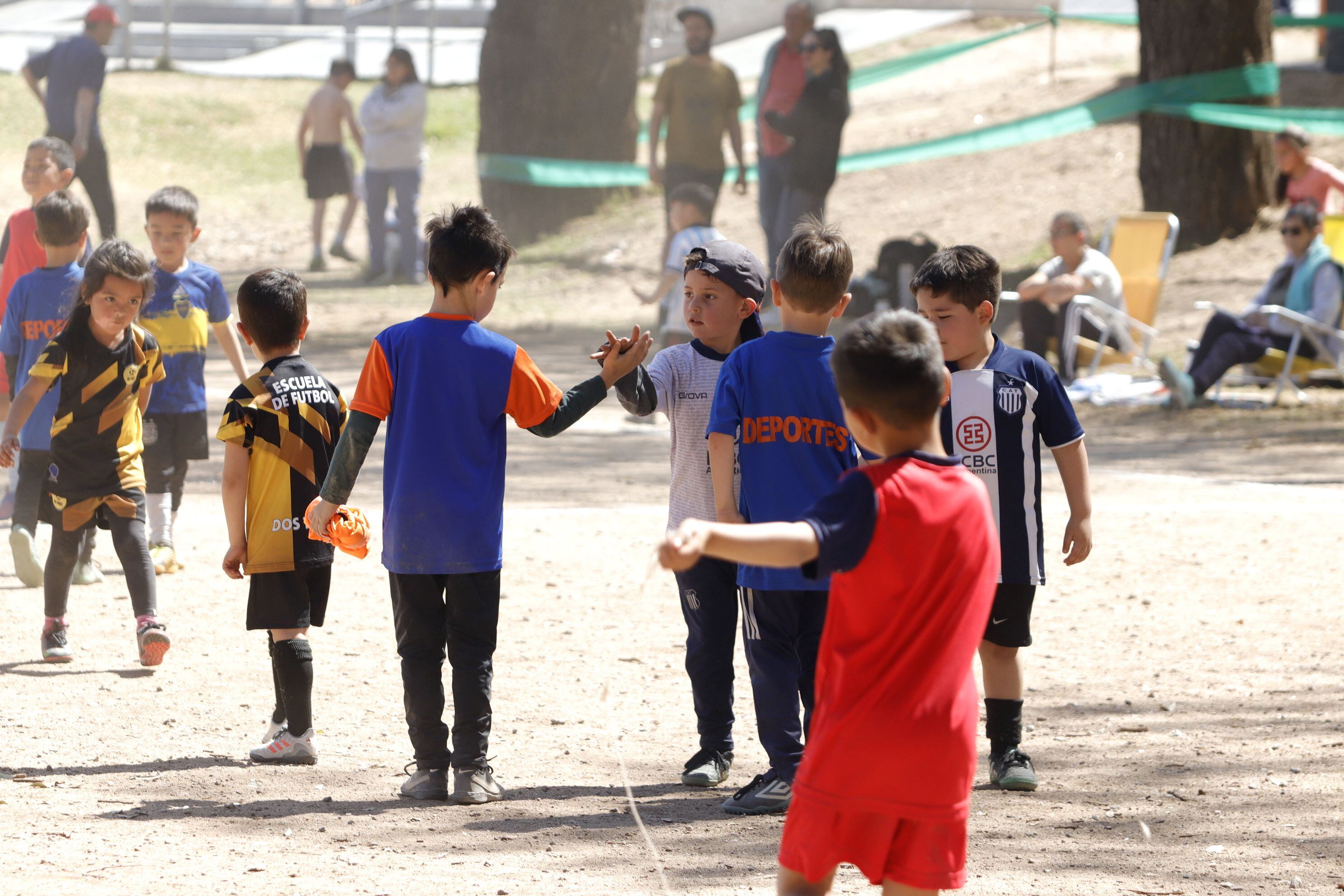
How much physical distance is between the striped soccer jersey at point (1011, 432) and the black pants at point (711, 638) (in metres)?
0.76

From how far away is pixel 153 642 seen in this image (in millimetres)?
5719

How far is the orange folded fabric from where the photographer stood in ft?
14.4

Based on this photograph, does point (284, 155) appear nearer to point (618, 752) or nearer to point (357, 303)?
point (357, 303)

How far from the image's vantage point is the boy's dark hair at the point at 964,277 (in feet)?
15.1

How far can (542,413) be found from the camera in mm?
4453

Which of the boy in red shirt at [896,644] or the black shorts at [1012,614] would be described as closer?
the boy in red shirt at [896,644]

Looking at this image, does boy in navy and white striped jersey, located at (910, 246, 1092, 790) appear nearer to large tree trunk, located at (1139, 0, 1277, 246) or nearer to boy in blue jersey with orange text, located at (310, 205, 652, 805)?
Answer: boy in blue jersey with orange text, located at (310, 205, 652, 805)

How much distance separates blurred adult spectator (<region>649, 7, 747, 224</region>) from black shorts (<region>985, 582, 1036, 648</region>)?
33.5 feet

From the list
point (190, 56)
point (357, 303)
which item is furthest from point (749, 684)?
point (190, 56)

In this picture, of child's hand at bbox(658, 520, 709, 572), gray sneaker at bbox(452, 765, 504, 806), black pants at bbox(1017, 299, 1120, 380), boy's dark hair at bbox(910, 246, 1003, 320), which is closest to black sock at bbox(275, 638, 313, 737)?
gray sneaker at bbox(452, 765, 504, 806)

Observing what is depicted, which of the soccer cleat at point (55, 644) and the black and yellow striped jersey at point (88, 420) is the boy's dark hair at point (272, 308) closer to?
the black and yellow striped jersey at point (88, 420)

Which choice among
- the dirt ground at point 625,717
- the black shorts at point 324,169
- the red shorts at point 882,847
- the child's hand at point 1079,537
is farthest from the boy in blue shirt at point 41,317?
the black shorts at point 324,169

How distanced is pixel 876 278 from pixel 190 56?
1884 centimetres

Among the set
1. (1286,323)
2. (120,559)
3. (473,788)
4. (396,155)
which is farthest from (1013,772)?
(396,155)
